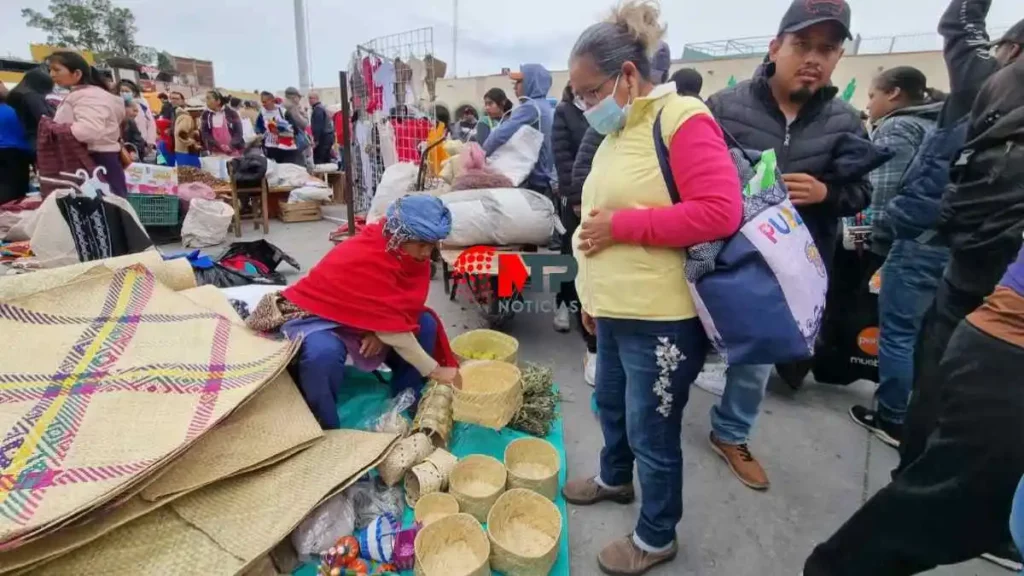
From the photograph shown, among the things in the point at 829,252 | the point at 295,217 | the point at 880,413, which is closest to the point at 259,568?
the point at 829,252

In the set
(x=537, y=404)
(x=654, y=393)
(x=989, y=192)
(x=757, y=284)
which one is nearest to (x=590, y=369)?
(x=537, y=404)

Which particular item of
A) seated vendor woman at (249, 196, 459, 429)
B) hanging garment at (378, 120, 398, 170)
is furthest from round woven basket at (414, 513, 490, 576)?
hanging garment at (378, 120, 398, 170)

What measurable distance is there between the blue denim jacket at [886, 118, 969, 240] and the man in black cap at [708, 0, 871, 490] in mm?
298

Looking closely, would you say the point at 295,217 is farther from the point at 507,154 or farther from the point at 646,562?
the point at 646,562

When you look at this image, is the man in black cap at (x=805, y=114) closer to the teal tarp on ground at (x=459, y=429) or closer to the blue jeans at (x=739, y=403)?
the blue jeans at (x=739, y=403)

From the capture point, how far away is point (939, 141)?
203 cm

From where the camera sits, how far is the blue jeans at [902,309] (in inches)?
89.0

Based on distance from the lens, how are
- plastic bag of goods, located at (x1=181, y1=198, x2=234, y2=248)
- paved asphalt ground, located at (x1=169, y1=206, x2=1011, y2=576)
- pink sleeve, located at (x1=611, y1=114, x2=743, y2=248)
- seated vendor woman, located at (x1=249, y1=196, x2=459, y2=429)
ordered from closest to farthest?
pink sleeve, located at (x1=611, y1=114, x2=743, y2=248) < paved asphalt ground, located at (x1=169, y1=206, x2=1011, y2=576) < seated vendor woman, located at (x1=249, y1=196, x2=459, y2=429) < plastic bag of goods, located at (x1=181, y1=198, x2=234, y2=248)

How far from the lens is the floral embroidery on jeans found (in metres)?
A: 1.41

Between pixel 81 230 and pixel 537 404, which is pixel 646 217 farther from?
pixel 81 230

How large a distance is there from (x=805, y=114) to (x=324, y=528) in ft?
7.06

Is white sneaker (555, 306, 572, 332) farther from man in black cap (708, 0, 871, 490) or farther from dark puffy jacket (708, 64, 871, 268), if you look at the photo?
dark puffy jacket (708, 64, 871, 268)

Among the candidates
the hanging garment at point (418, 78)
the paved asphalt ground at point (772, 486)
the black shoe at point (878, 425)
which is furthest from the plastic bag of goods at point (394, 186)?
the black shoe at point (878, 425)

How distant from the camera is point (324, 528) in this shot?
172 cm
